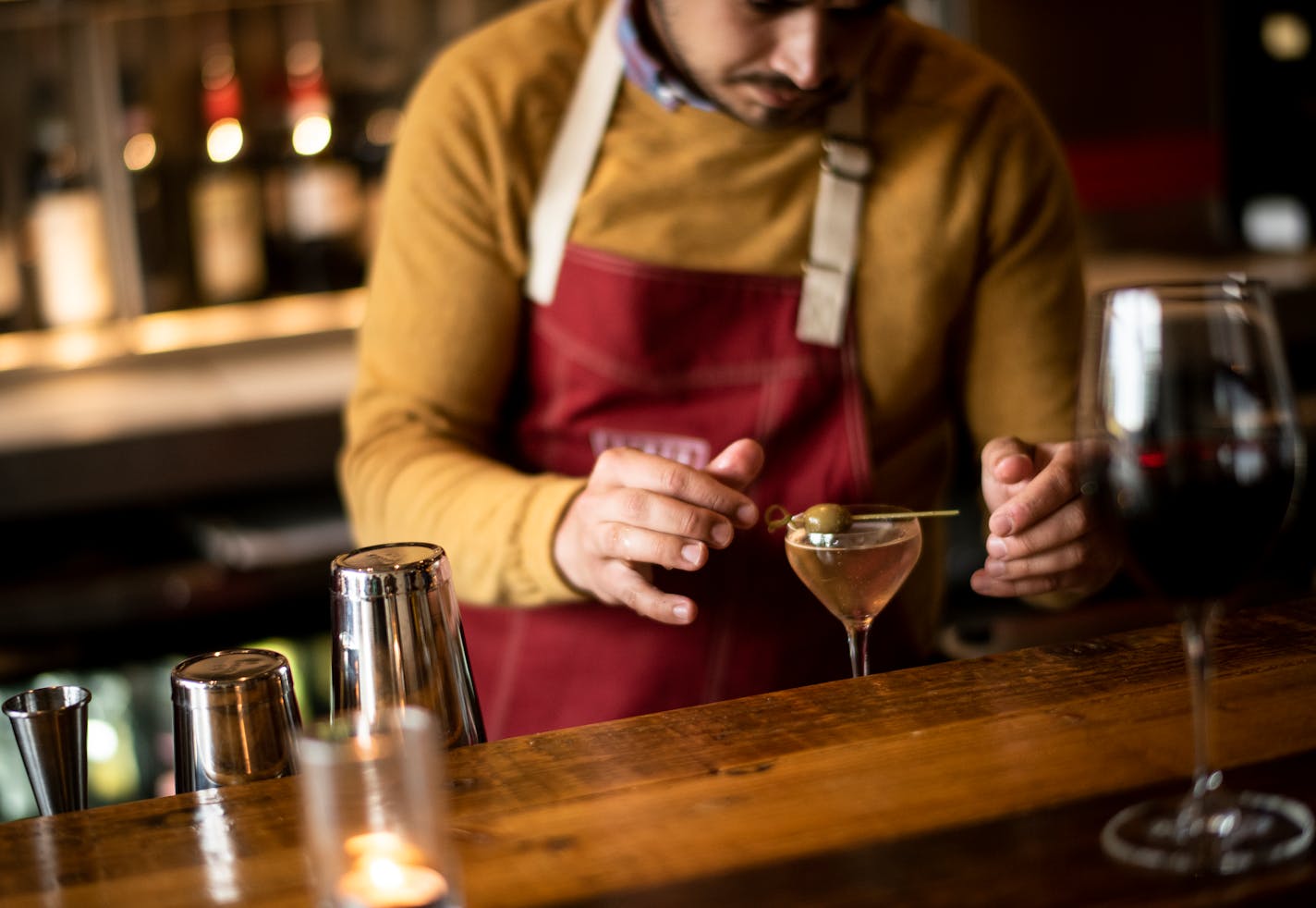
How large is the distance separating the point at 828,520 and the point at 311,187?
1783 millimetres

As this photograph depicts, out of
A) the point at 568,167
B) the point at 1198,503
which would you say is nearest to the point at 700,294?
the point at 568,167

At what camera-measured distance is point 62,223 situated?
2545 mm

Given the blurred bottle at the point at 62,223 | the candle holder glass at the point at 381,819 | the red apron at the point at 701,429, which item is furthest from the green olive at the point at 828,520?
the blurred bottle at the point at 62,223

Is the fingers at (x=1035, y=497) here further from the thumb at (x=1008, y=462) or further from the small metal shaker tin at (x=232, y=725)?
the small metal shaker tin at (x=232, y=725)

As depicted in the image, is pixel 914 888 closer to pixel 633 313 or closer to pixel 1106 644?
pixel 1106 644

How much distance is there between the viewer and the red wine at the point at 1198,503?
64cm

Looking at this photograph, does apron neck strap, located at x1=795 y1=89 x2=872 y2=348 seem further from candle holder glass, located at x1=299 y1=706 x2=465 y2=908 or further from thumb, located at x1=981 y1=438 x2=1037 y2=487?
candle holder glass, located at x1=299 y1=706 x2=465 y2=908

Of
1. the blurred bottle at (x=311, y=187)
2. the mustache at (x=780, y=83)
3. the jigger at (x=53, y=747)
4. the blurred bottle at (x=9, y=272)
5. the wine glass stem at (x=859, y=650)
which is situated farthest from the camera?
the blurred bottle at (x=311, y=187)

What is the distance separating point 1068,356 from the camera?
1519 mm

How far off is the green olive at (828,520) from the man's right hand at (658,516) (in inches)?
1.6

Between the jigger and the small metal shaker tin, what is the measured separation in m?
0.05

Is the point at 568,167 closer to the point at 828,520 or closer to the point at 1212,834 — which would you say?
the point at 828,520

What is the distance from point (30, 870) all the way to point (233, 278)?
202cm

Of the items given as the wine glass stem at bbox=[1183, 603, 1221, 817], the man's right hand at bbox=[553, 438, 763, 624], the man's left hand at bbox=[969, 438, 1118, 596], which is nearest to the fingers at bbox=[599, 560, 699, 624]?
the man's right hand at bbox=[553, 438, 763, 624]
